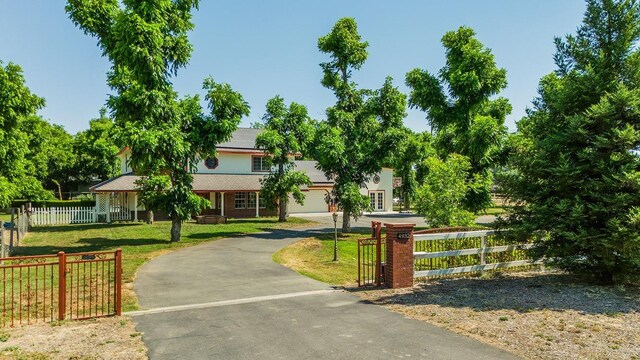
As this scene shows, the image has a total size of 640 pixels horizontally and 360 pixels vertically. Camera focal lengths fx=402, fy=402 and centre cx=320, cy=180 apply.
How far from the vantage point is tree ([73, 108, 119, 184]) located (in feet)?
174

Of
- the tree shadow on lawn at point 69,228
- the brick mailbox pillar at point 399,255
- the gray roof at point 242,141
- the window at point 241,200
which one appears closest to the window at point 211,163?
the gray roof at point 242,141

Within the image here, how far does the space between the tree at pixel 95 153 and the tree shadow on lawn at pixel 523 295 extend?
51248 millimetres

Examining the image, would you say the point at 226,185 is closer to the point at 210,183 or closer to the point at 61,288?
the point at 210,183

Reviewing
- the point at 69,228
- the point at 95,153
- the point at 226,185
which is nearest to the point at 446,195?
the point at 226,185

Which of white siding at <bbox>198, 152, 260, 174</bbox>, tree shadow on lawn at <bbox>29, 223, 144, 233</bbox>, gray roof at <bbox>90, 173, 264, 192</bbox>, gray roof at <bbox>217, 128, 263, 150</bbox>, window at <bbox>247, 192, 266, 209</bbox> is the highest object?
gray roof at <bbox>217, 128, 263, 150</bbox>

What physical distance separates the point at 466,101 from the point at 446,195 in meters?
11.8

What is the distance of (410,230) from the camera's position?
1131cm

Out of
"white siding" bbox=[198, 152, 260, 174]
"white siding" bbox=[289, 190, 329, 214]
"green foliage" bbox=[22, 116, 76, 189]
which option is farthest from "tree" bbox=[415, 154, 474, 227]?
"green foliage" bbox=[22, 116, 76, 189]

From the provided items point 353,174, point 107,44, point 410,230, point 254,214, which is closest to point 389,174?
point 254,214

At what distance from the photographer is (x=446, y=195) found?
53.2 ft

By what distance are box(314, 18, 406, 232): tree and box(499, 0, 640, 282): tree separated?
41.4 feet

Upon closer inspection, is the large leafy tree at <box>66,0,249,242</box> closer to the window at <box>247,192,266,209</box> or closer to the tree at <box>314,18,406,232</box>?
the tree at <box>314,18,406,232</box>

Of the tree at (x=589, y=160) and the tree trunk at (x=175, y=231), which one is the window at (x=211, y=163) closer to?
the tree trunk at (x=175, y=231)

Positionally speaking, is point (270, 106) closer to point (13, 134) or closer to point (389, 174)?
point (13, 134)
